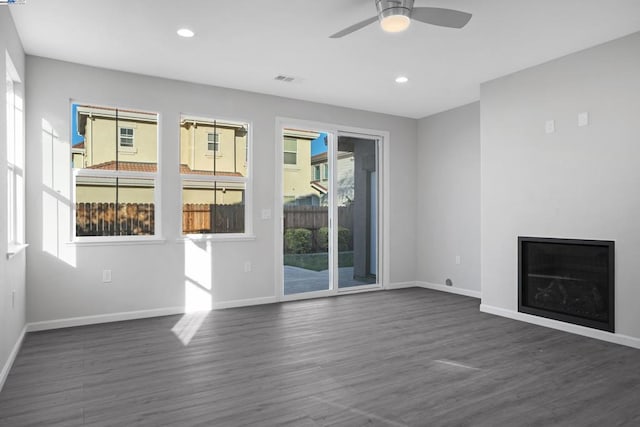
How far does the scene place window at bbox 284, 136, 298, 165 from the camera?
5629mm

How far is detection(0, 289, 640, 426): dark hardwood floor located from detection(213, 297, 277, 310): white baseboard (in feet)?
1.65

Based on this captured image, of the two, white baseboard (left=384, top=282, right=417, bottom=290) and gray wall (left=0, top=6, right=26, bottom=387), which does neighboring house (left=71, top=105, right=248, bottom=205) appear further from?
white baseboard (left=384, top=282, right=417, bottom=290)

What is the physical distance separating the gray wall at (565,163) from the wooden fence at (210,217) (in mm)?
2977

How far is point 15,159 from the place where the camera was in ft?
12.0

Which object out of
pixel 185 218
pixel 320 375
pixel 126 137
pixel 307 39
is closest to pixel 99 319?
pixel 185 218

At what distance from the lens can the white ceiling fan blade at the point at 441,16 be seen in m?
2.67

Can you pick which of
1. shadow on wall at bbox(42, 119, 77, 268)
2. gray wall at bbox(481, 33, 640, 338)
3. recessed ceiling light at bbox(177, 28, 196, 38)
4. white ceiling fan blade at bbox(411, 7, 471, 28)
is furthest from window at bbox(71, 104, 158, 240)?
gray wall at bbox(481, 33, 640, 338)

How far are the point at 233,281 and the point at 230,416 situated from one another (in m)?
2.82

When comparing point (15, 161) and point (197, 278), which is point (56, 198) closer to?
point (15, 161)

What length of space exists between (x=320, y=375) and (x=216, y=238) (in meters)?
2.54

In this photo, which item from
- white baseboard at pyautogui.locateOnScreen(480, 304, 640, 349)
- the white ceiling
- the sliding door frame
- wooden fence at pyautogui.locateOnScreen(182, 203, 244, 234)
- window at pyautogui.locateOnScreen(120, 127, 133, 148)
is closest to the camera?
the white ceiling

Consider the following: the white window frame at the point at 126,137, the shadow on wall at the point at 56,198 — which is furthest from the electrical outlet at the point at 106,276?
the white window frame at the point at 126,137

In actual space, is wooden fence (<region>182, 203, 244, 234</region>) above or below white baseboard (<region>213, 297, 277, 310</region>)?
above

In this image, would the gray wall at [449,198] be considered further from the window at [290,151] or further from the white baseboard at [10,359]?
the white baseboard at [10,359]
